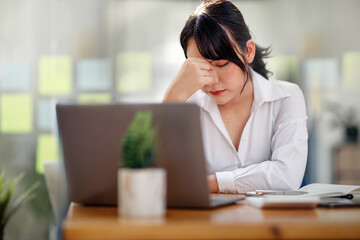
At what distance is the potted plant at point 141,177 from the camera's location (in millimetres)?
919

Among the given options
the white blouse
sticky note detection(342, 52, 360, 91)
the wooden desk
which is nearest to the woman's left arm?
the white blouse

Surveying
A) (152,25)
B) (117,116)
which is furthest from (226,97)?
(152,25)

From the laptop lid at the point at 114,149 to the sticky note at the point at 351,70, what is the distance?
4.79m

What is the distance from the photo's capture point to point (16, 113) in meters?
4.29

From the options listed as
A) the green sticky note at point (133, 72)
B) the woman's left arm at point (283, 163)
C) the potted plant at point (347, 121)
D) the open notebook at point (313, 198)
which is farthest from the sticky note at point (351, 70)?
the open notebook at point (313, 198)

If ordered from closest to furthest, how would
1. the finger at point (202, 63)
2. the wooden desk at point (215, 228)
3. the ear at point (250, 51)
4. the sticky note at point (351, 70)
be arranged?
the wooden desk at point (215, 228)
the finger at point (202, 63)
the ear at point (250, 51)
the sticky note at point (351, 70)

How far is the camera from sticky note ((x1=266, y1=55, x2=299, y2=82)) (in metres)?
5.34

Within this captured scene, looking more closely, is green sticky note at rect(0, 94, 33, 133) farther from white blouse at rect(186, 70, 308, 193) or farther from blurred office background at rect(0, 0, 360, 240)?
white blouse at rect(186, 70, 308, 193)

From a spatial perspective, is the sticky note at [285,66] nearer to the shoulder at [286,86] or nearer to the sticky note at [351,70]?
the sticky note at [351,70]

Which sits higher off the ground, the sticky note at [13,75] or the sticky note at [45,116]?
the sticky note at [13,75]

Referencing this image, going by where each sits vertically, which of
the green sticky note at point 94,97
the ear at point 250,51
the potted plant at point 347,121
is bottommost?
the potted plant at point 347,121

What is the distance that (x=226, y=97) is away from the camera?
1.96 m

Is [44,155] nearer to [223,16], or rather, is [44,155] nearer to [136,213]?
[223,16]

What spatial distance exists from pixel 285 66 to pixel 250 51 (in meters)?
3.47
